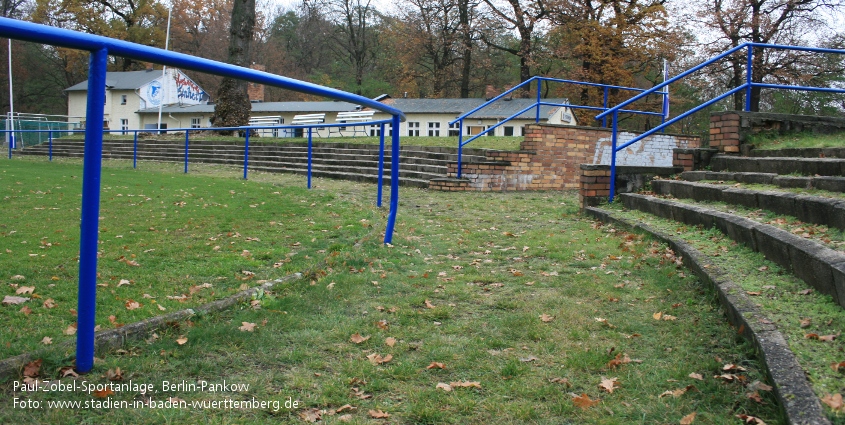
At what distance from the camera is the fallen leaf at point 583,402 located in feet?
7.46

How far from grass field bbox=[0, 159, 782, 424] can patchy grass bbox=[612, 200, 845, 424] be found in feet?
0.61

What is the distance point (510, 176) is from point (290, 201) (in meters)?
4.58

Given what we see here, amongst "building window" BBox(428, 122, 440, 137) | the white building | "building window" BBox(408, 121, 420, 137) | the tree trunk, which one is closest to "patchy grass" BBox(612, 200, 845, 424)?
the tree trunk

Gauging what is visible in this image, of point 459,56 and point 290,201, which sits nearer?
point 290,201

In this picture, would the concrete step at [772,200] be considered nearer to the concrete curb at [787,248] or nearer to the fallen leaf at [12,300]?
the concrete curb at [787,248]

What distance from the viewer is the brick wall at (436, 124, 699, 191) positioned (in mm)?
11203

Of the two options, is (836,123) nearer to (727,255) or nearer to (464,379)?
(727,255)

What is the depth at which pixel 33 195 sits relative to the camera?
8133 mm

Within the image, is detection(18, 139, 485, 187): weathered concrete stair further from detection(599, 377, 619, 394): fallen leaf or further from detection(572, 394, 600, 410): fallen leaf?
detection(572, 394, 600, 410): fallen leaf

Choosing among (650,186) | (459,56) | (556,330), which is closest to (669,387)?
(556,330)

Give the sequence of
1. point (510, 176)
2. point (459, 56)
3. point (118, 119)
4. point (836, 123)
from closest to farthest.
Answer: point (836, 123) → point (510, 176) → point (459, 56) → point (118, 119)

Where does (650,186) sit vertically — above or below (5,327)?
above

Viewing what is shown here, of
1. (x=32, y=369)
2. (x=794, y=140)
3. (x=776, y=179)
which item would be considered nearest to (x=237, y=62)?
(x=794, y=140)

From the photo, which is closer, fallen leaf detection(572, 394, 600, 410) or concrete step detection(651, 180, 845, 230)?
fallen leaf detection(572, 394, 600, 410)
